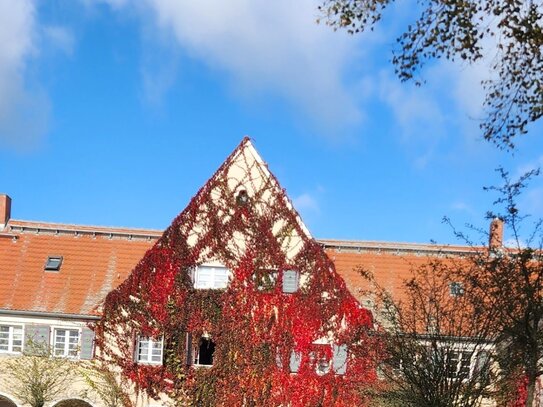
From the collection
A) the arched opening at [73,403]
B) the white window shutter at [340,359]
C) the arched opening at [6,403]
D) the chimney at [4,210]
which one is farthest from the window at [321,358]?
the chimney at [4,210]

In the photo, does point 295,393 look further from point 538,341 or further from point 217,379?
point 538,341

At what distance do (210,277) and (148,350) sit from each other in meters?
3.40

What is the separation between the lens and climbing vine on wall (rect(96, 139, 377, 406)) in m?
26.3

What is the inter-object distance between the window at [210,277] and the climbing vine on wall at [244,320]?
263 mm

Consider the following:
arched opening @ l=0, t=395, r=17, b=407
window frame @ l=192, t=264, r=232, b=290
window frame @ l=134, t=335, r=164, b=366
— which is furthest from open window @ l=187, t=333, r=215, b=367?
arched opening @ l=0, t=395, r=17, b=407

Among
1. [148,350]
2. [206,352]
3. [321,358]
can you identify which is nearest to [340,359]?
[321,358]

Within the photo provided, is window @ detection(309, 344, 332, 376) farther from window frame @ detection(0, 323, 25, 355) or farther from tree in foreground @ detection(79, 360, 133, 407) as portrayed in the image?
window frame @ detection(0, 323, 25, 355)

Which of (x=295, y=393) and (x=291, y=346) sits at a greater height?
(x=291, y=346)

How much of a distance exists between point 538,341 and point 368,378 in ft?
37.2

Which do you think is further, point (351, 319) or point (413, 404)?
point (351, 319)

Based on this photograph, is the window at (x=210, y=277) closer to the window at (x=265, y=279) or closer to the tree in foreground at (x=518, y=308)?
the window at (x=265, y=279)

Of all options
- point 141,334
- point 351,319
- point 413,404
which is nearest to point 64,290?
point 141,334

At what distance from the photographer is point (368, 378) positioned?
86.4 feet

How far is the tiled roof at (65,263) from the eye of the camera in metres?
28.3
